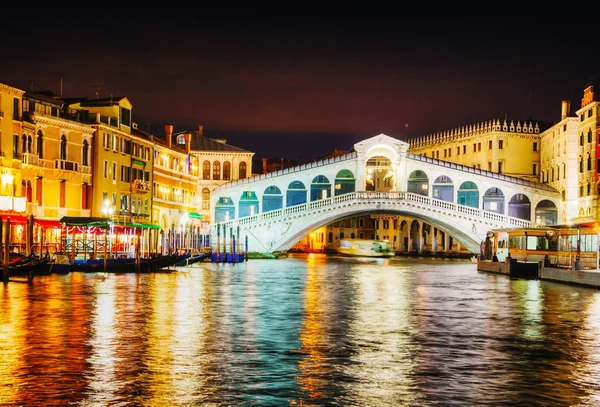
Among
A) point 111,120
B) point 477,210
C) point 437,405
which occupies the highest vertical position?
point 111,120

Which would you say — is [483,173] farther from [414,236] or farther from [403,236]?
[403,236]

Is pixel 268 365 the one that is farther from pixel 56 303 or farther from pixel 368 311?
pixel 56 303

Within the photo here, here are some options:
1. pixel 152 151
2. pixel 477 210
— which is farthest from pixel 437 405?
pixel 477 210

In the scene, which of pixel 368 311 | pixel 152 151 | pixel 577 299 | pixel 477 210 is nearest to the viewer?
pixel 368 311

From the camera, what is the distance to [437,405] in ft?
30.8

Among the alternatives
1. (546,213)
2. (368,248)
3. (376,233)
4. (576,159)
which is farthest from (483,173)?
(376,233)

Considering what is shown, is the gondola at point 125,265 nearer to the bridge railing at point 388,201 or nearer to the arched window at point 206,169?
the bridge railing at point 388,201

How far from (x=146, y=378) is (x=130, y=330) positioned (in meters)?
4.29

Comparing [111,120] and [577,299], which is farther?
[111,120]

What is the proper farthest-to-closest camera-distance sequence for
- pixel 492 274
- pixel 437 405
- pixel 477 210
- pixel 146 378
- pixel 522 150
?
1. pixel 522 150
2. pixel 477 210
3. pixel 492 274
4. pixel 146 378
5. pixel 437 405

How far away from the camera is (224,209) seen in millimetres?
56656

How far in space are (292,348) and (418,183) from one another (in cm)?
4472

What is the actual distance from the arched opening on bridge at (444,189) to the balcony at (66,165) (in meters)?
25.7

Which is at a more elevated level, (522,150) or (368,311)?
(522,150)
